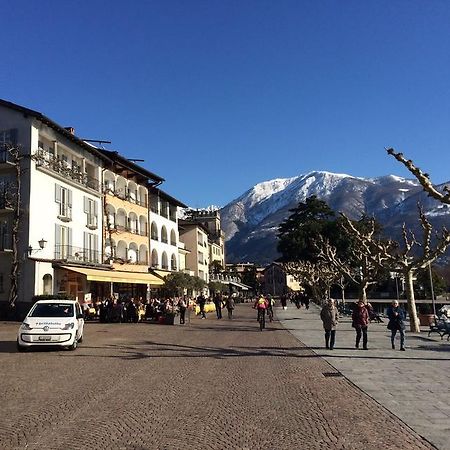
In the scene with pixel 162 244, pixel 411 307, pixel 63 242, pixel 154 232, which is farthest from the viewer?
pixel 162 244

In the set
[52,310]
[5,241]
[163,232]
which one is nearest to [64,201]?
[5,241]

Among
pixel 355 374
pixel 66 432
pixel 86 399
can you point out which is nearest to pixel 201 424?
pixel 66 432

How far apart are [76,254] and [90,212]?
4554 mm

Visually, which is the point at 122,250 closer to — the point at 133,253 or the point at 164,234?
the point at 133,253

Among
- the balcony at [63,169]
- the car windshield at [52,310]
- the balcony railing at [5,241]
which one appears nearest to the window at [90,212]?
the balcony at [63,169]

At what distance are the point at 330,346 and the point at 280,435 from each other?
1053 centimetres

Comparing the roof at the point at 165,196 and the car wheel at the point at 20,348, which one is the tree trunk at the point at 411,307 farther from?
the roof at the point at 165,196

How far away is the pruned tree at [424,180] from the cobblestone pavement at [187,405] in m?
5.74

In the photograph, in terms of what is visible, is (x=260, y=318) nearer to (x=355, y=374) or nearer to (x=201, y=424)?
(x=355, y=374)

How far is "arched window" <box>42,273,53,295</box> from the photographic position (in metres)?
33.1

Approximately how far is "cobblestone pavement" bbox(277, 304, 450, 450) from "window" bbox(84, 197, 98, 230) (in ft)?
82.6

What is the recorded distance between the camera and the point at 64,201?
36.2 m

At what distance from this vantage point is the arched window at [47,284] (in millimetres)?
33094

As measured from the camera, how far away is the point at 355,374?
37.0ft
